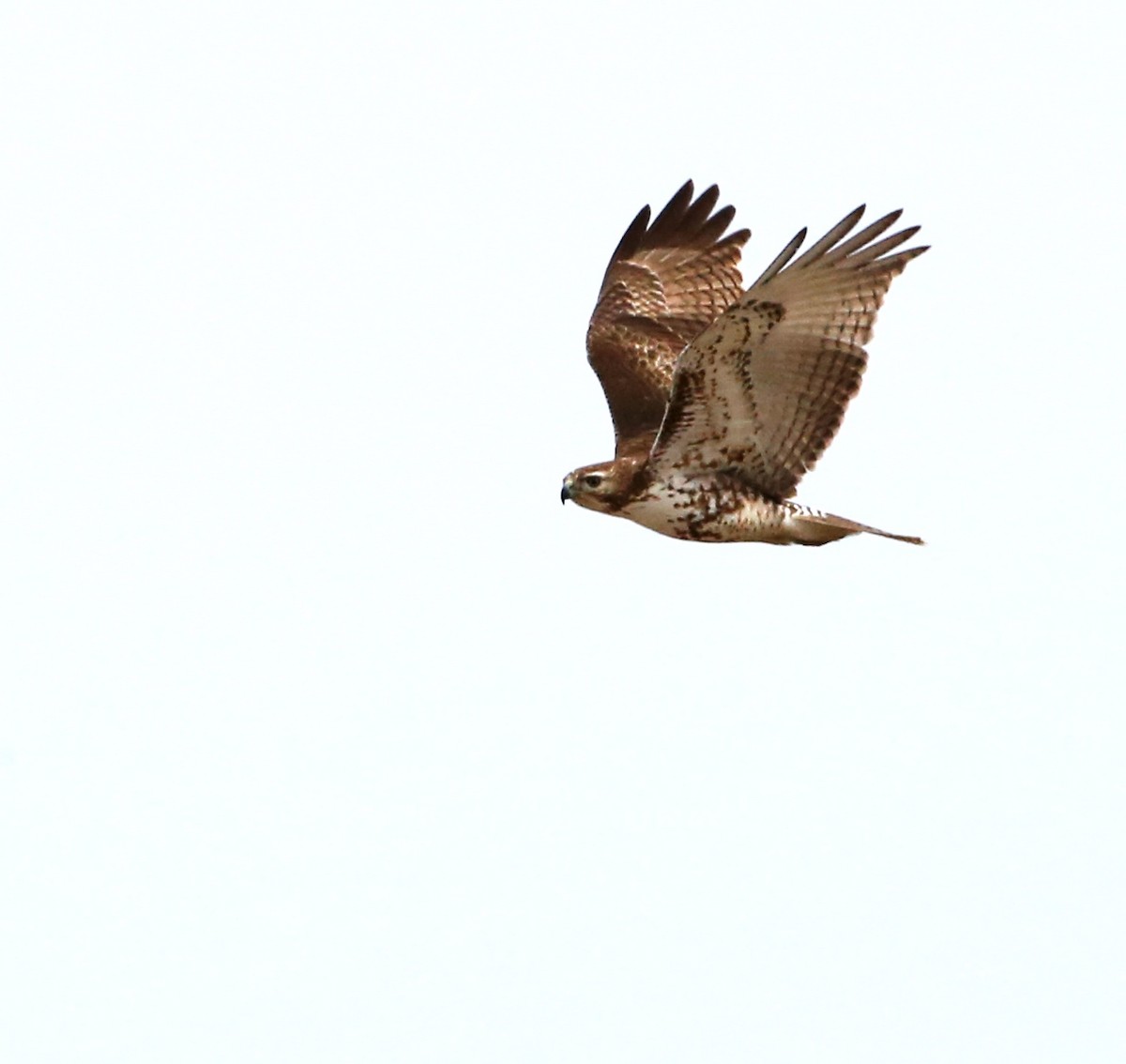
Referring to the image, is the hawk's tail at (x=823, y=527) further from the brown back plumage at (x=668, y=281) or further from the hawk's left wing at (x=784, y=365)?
the brown back plumage at (x=668, y=281)

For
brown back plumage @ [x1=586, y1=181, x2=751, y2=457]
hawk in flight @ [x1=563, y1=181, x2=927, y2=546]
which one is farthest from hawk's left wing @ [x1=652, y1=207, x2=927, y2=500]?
brown back plumage @ [x1=586, y1=181, x2=751, y2=457]

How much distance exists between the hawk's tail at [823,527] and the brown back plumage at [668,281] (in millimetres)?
2056

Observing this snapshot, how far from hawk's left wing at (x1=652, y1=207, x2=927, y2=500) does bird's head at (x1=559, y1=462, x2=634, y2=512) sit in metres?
0.27

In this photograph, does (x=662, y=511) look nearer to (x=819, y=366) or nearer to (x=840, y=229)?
(x=819, y=366)

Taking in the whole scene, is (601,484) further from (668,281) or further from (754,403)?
(668,281)

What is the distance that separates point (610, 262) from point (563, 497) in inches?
97.3

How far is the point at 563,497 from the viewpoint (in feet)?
36.4

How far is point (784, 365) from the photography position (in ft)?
33.3

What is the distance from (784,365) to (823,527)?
88 cm

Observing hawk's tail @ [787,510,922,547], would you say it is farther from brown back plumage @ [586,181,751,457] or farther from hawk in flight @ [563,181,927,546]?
brown back plumage @ [586,181,751,457]

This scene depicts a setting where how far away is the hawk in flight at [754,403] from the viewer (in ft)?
32.4

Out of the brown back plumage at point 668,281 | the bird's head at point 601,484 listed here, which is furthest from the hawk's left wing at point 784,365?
the brown back plumage at point 668,281

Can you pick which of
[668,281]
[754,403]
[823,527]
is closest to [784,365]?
[754,403]

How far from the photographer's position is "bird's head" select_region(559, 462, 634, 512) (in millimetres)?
10883
